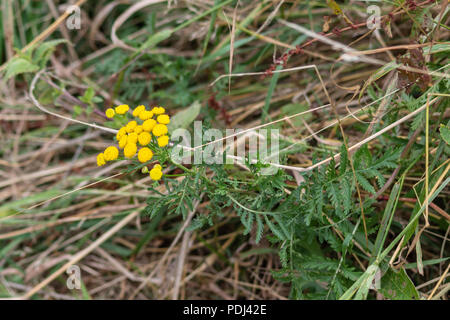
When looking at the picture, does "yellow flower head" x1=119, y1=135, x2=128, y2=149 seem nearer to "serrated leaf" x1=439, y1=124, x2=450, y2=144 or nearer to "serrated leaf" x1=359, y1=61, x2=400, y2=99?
"serrated leaf" x1=359, y1=61, x2=400, y2=99

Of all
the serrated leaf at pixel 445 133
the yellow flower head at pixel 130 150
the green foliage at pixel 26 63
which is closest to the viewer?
the yellow flower head at pixel 130 150

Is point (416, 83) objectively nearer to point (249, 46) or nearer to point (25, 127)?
point (249, 46)

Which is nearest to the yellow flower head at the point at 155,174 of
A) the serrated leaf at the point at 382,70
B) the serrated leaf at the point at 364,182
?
the serrated leaf at the point at 364,182

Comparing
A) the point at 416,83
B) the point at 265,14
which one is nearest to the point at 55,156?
the point at 265,14

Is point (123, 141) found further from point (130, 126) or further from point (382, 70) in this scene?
point (382, 70)

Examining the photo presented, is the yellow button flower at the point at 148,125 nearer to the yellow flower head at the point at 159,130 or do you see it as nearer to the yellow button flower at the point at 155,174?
the yellow flower head at the point at 159,130

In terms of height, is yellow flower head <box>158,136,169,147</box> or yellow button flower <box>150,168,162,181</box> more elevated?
yellow flower head <box>158,136,169,147</box>

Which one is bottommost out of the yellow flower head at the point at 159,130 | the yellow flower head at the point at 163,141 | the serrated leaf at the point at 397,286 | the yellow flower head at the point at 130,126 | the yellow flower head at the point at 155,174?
the serrated leaf at the point at 397,286

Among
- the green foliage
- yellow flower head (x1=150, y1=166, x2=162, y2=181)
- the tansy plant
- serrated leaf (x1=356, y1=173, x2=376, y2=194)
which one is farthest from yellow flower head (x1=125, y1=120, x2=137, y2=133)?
the green foliage

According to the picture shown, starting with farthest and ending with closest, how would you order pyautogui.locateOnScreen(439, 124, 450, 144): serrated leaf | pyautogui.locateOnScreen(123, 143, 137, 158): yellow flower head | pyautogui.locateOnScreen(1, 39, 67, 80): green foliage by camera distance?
1. pyautogui.locateOnScreen(1, 39, 67, 80): green foliage
2. pyautogui.locateOnScreen(439, 124, 450, 144): serrated leaf
3. pyautogui.locateOnScreen(123, 143, 137, 158): yellow flower head

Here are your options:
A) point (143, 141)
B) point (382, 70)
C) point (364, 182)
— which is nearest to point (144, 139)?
point (143, 141)

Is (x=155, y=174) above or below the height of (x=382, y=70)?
below

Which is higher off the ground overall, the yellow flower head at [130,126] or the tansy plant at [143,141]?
the yellow flower head at [130,126]
